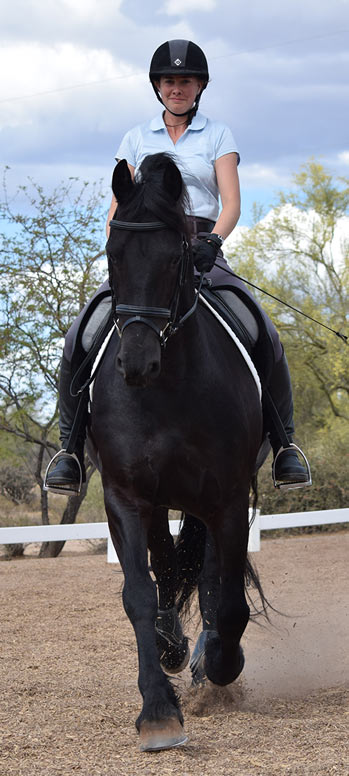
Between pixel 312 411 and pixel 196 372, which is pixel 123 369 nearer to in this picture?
pixel 196 372

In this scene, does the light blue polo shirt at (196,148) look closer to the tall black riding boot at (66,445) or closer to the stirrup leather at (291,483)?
the tall black riding boot at (66,445)

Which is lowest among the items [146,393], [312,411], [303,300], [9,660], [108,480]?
[9,660]

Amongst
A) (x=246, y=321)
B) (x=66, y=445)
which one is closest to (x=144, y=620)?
(x=66, y=445)

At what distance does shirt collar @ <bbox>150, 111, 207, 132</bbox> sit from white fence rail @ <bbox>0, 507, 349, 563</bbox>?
6465 millimetres

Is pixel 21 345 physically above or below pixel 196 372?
above

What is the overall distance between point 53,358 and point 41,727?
11496mm

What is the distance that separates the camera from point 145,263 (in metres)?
3.68

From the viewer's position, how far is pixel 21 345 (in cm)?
1560

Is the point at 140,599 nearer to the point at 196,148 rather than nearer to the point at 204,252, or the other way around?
the point at 204,252

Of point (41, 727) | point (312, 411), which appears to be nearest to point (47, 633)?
point (41, 727)

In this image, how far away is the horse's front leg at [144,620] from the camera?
3758 millimetres

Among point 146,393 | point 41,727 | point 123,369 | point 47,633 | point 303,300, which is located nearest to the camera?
point 123,369

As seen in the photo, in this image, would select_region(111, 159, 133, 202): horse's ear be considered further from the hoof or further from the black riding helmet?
the hoof

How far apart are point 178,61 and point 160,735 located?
3437 mm
